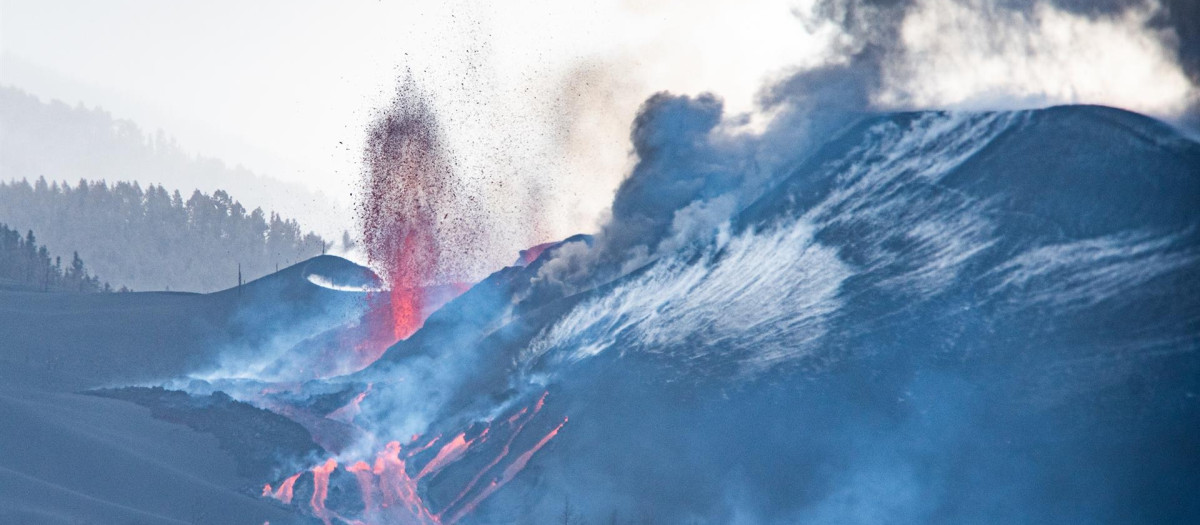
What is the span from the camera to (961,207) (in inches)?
3957

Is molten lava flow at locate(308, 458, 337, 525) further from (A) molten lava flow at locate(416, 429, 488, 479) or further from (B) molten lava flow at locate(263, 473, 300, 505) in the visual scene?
(A) molten lava flow at locate(416, 429, 488, 479)

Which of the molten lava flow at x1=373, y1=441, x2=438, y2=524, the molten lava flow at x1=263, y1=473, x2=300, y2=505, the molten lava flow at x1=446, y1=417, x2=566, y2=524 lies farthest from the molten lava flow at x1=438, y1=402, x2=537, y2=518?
the molten lava flow at x1=263, y1=473, x2=300, y2=505

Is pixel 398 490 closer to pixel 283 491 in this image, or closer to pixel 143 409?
pixel 283 491

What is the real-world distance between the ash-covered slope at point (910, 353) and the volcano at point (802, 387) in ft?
0.61

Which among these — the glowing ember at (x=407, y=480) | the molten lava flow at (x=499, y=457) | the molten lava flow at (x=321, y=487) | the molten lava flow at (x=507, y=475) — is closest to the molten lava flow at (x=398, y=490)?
the glowing ember at (x=407, y=480)

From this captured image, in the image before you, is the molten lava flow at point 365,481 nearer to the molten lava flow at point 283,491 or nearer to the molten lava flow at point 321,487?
the molten lava flow at point 321,487

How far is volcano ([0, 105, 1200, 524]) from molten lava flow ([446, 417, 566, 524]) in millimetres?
241

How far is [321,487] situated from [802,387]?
32.7 metres

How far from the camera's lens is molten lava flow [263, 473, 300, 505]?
8616cm

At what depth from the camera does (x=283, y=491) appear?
87125 millimetres

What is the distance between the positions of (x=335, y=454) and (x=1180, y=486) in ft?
180

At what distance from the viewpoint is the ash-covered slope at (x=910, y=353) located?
84812mm

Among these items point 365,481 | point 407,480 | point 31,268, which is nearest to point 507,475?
point 407,480

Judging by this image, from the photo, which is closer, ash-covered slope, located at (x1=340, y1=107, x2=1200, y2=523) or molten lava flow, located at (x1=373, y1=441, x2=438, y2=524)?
ash-covered slope, located at (x1=340, y1=107, x2=1200, y2=523)
